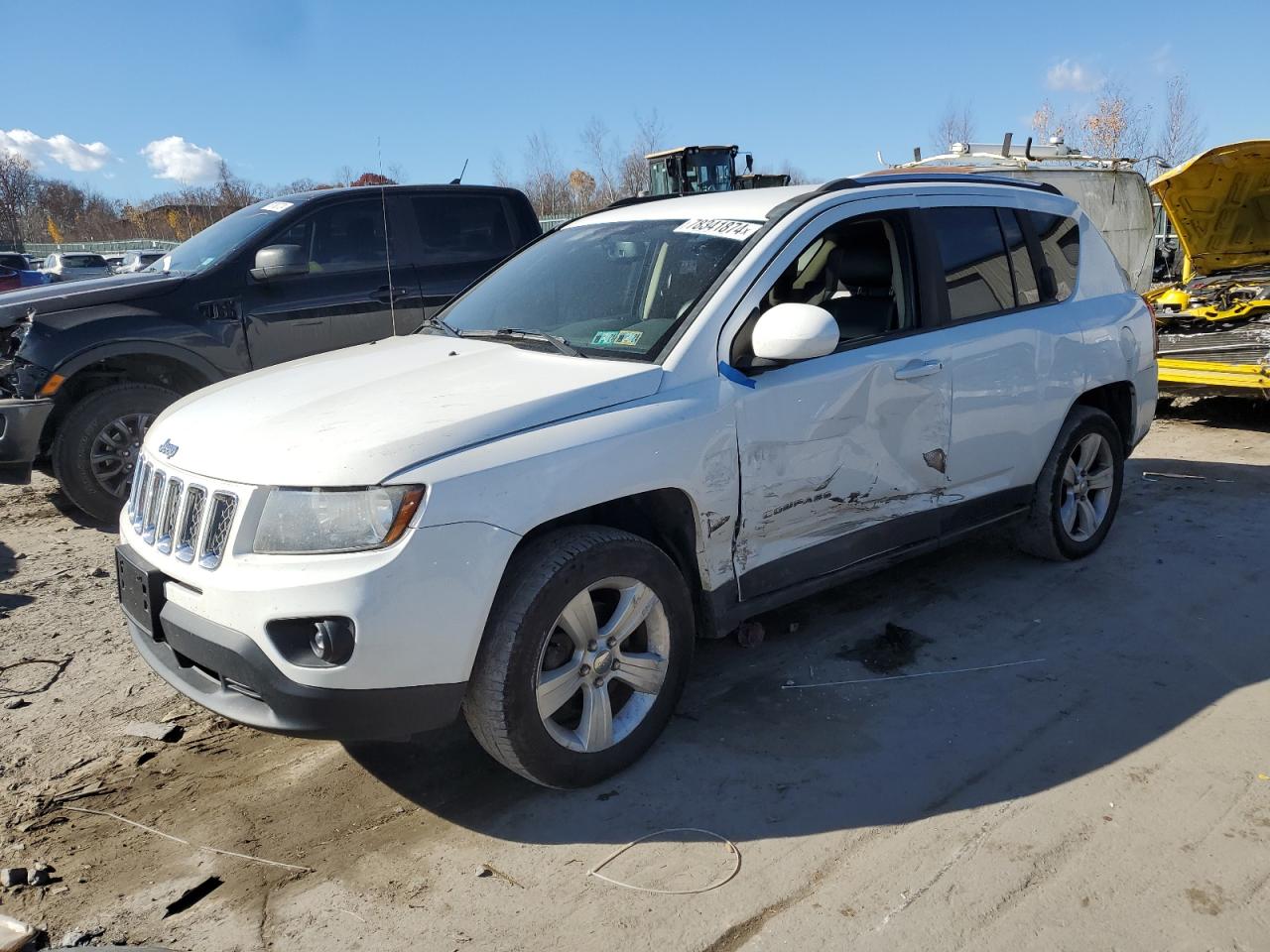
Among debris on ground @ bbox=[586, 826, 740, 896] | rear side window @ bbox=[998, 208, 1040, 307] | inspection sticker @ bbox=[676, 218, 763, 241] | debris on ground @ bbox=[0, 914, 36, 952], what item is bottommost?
debris on ground @ bbox=[586, 826, 740, 896]

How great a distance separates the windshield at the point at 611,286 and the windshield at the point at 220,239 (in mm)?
2836

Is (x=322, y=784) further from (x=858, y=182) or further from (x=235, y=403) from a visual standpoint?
(x=858, y=182)

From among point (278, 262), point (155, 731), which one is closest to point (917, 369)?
point (155, 731)

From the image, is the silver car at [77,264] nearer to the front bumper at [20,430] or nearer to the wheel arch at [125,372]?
Answer: the wheel arch at [125,372]

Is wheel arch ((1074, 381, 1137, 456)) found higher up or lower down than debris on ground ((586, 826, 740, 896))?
higher up

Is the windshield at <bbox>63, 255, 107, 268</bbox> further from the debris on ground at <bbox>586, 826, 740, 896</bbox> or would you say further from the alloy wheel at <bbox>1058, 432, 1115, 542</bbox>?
the debris on ground at <bbox>586, 826, 740, 896</bbox>

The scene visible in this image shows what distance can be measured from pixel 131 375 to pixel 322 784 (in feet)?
13.2

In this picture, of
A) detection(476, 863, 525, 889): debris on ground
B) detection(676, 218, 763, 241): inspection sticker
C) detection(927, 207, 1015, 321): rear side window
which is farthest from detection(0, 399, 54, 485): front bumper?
detection(927, 207, 1015, 321): rear side window

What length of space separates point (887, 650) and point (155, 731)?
2874 millimetres

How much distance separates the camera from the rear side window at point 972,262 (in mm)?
4262

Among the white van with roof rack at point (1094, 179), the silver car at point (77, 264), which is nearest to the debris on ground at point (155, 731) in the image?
the white van with roof rack at point (1094, 179)

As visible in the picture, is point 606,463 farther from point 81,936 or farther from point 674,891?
point 81,936

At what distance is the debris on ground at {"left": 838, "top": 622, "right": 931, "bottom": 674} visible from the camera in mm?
3988

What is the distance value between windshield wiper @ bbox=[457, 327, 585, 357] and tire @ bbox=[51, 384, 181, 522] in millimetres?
3058
